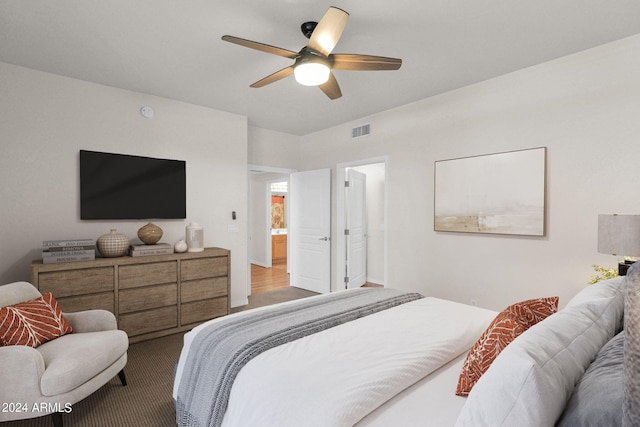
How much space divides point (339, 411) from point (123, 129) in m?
3.74

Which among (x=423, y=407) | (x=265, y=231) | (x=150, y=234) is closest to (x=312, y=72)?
(x=423, y=407)

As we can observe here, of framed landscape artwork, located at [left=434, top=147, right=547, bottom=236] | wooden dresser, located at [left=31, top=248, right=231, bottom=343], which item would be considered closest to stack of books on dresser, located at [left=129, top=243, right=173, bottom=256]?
wooden dresser, located at [left=31, top=248, right=231, bottom=343]

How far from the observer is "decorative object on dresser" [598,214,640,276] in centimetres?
201

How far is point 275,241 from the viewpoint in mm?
8227

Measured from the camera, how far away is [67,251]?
9.61ft

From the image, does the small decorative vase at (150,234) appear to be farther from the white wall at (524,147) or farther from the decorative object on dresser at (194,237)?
the white wall at (524,147)

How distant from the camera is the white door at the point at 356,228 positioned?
5.04m

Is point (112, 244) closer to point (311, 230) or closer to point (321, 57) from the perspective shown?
point (321, 57)

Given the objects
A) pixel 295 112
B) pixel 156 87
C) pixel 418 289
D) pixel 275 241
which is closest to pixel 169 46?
pixel 156 87

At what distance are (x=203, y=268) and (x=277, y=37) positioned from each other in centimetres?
Answer: 254

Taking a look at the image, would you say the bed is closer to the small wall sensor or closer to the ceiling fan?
the ceiling fan

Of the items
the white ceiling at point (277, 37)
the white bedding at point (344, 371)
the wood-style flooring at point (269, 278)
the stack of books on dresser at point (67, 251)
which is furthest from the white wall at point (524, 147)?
the stack of books on dresser at point (67, 251)

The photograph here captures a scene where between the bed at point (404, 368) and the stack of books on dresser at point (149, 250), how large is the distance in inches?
71.6

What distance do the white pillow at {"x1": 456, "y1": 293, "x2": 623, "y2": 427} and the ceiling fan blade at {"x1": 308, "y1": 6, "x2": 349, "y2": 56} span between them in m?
1.77
